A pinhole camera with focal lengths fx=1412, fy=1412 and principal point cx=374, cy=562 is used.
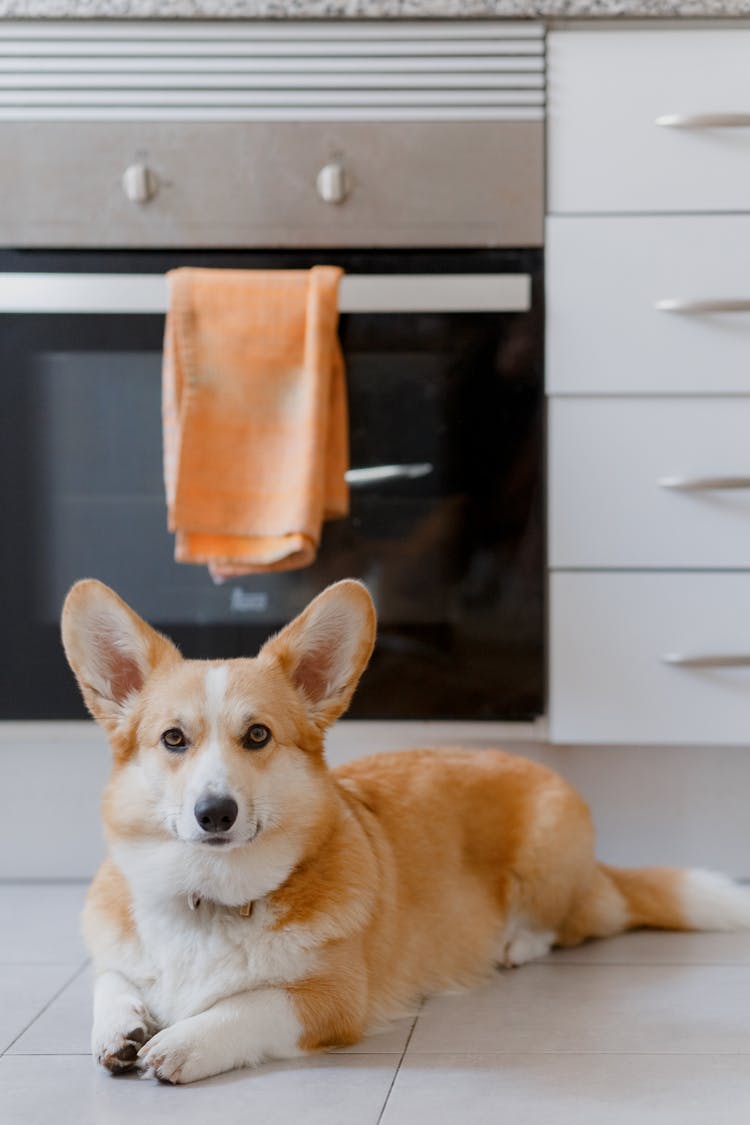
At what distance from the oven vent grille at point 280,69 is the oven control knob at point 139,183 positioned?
3.6 inches

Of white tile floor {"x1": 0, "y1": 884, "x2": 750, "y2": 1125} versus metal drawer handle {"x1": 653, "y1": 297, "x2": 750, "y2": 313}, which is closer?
white tile floor {"x1": 0, "y1": 884, "x2": 750, "y2": 1125}

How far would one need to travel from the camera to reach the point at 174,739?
1.75 m

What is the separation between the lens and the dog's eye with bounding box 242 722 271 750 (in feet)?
5.74

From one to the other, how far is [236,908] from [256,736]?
0.74 ft

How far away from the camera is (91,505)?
2525 millimetres

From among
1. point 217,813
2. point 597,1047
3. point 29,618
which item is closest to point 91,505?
point 29,618

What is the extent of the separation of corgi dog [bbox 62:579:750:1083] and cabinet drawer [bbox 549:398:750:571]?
0.71 meters

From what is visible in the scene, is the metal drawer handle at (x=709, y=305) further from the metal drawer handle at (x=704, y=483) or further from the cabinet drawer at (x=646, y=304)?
the metal drawer handle at (x=704, y=483)

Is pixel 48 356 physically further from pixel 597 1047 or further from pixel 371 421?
pixel 597 1047

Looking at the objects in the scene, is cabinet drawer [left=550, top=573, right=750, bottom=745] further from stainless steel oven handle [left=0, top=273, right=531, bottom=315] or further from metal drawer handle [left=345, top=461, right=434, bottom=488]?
stainless steel oven handle [left=0, top=273, right=531, bottom=315]

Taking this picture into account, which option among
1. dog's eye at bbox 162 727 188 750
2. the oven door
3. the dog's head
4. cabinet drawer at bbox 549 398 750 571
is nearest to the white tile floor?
the dog's head

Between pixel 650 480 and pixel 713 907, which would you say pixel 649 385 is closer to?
pixel 650 480

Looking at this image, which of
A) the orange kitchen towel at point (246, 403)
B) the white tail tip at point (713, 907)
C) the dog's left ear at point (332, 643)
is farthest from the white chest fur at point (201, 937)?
the white tail tip at point (713, 907)

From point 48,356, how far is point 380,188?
0.65 m
